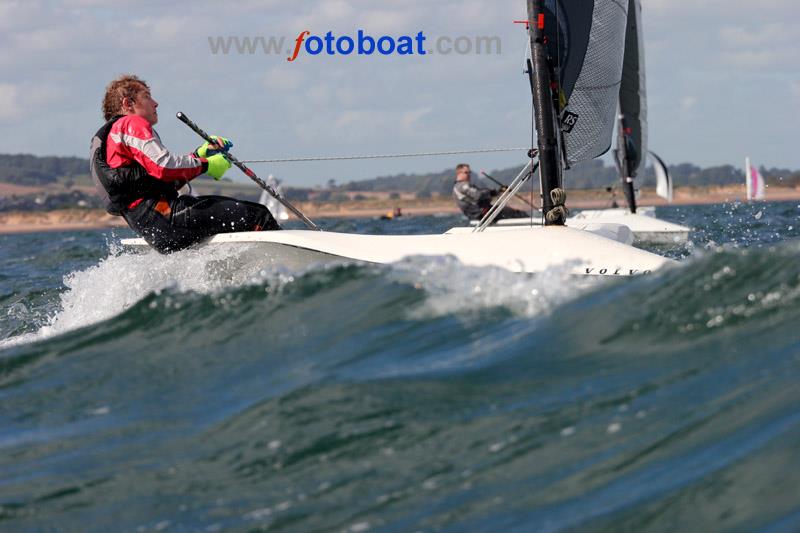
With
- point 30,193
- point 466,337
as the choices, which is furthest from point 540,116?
point 30,193

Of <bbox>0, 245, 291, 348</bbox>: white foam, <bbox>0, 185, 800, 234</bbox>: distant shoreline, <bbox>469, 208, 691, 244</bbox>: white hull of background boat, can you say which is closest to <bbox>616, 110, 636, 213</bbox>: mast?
<bbox>469, 208, 691, 244</bbox>: white hull of background boat

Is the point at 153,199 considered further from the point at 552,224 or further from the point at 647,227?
the point at 647,227

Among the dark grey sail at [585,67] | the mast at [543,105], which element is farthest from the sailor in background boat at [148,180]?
the dark grey sail at [585,67]

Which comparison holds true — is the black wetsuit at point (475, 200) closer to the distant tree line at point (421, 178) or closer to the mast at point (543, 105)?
the mast at point (543, 105)

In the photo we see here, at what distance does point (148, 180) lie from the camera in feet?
19.7

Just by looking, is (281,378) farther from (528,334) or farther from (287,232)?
(287,232)

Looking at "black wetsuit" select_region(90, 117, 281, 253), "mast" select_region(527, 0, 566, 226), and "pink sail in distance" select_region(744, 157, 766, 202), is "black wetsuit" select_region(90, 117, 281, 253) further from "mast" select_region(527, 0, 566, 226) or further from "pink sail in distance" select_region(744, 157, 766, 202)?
"pink sail in distance" select_region(744, 157, 766, 202)

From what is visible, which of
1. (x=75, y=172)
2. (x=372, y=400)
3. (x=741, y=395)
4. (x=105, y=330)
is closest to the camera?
(x=741, y=395)

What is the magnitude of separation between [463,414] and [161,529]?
0.94 m

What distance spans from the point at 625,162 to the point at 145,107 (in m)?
10.0

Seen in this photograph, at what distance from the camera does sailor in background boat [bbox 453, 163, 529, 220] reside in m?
13.6

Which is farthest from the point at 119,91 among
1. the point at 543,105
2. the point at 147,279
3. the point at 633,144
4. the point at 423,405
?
the point at 633,144

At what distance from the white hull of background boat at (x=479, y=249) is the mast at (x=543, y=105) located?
880 millimetres

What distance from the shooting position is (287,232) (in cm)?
596
